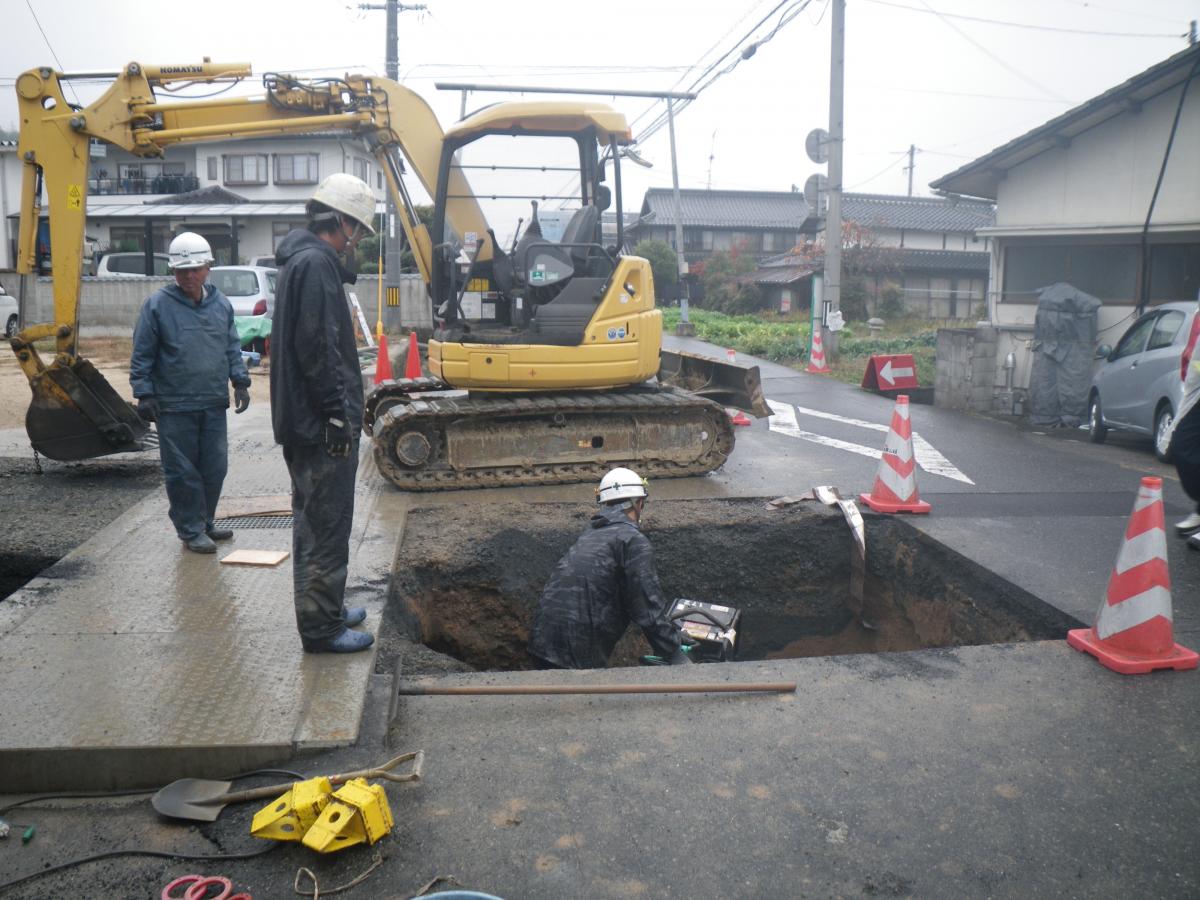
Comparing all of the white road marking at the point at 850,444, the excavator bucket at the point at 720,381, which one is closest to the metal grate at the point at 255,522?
the excavator bucket at the point at 720,381

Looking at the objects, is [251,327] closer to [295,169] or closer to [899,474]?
[899,474]

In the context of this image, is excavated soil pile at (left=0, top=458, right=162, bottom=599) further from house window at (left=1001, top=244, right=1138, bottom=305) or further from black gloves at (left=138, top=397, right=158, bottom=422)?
house window at (left=1001, top=244, right=1138, bottom=305)

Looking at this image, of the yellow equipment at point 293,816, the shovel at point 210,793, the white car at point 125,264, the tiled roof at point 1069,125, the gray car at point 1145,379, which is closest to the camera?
the yellow equipment at point 293,816

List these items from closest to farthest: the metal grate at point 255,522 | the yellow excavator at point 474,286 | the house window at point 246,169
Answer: the metal grate at point 255,522 → the yellow excavator at point 474,286 → the house window at point 246,169

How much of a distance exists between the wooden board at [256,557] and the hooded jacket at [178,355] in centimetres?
97

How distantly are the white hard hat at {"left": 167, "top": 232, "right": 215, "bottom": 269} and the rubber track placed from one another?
7.54 feet

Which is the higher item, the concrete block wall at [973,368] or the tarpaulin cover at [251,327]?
the tarpaulin cover at [251,327]

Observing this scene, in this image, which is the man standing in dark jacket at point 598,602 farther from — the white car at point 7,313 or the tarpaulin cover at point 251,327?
the white car at point 7,313

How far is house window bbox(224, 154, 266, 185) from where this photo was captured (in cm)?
→ 3734

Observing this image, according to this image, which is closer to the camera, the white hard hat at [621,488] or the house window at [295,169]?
the white hard hat at [621,488]

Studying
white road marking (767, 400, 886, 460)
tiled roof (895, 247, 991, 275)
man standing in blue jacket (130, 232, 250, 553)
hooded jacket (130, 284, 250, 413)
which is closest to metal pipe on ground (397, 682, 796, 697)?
man standing in blue jacket (130, 232, 250, 553)

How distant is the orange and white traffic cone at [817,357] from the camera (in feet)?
62.2

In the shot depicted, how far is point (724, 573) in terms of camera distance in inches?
280

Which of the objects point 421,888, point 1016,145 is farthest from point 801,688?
point 1016,145
